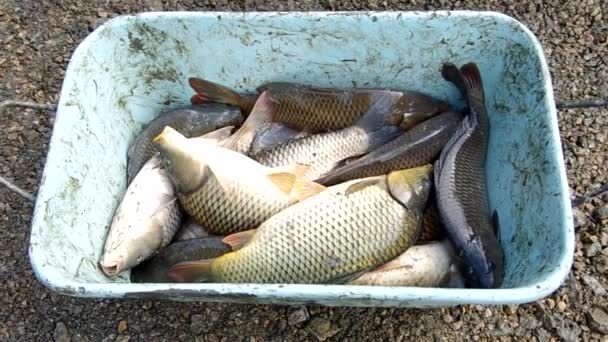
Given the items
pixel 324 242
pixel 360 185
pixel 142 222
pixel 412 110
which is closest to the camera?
pixel 324 242

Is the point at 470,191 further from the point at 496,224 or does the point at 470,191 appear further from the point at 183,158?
the point at 183,158

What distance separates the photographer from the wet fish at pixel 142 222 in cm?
186

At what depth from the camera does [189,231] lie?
6.58 ft

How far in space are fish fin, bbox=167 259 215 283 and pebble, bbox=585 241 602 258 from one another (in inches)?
55.7

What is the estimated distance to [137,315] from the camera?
2.27 metres

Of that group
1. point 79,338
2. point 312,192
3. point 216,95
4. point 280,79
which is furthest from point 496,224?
point 79,338

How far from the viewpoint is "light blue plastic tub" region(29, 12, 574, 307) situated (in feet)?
5.36

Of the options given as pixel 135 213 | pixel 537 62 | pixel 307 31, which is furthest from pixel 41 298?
pixel 537 62

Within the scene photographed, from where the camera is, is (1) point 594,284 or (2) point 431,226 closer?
(2) point 431,226

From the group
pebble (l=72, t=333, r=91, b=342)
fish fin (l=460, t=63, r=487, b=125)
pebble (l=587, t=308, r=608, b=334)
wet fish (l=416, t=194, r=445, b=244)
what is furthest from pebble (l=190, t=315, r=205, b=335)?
pebble (l=587, t=308, r=608, b=334)

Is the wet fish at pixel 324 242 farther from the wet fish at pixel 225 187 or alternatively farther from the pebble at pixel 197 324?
the pebble at pixel 197 324

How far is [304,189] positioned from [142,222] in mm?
503

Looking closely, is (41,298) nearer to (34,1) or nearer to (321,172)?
(321,172)

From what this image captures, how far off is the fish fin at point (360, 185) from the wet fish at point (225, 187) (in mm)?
138
